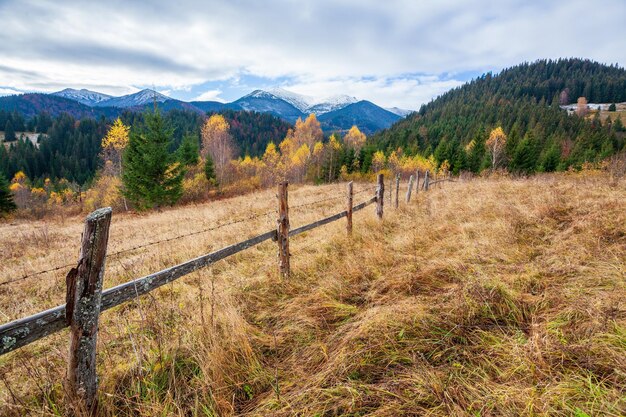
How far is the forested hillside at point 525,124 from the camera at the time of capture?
172 ft

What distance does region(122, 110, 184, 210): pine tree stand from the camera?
2206cm

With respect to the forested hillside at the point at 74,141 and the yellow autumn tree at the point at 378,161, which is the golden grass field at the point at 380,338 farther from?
the forested hillside at the point at 74,141

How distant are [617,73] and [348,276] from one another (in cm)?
28036

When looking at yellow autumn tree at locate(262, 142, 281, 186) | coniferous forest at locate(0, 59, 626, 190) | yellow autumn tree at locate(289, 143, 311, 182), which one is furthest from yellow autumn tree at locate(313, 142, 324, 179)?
yellow autumn tree at locate(262, 142, 281, 186)

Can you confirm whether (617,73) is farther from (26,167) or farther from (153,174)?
(26,167)

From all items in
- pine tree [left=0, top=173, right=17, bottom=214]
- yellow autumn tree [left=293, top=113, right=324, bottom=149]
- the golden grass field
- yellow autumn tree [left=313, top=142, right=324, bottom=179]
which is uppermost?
yellow autumn tree [left=293, top=113, right=324, bottom=149]

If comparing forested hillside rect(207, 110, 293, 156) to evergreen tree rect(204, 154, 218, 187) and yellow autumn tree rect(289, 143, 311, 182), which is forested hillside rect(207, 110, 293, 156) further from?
evergreen tree rect(204, 154, 218, 187)

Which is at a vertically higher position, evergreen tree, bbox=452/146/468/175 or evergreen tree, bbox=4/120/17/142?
evergreen tree, bbox=4/120/17/142

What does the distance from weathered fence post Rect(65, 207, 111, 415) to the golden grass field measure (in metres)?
0.18

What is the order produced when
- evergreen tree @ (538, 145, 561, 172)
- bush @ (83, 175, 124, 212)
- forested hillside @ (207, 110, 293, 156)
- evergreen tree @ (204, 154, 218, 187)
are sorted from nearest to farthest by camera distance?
bush @ (83, 175, 124, 212) < evergreen tree @ (204, 154, 218, 187) < evergreen tree @ (538, 145, 561, 172) < forested hillside @ (207, 110, 293, 156)

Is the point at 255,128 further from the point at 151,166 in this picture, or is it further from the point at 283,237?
the point at 283,237

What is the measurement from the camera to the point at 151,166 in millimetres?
22109

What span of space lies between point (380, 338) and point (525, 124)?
359ft

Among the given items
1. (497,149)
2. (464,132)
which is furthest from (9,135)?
(464,132)
